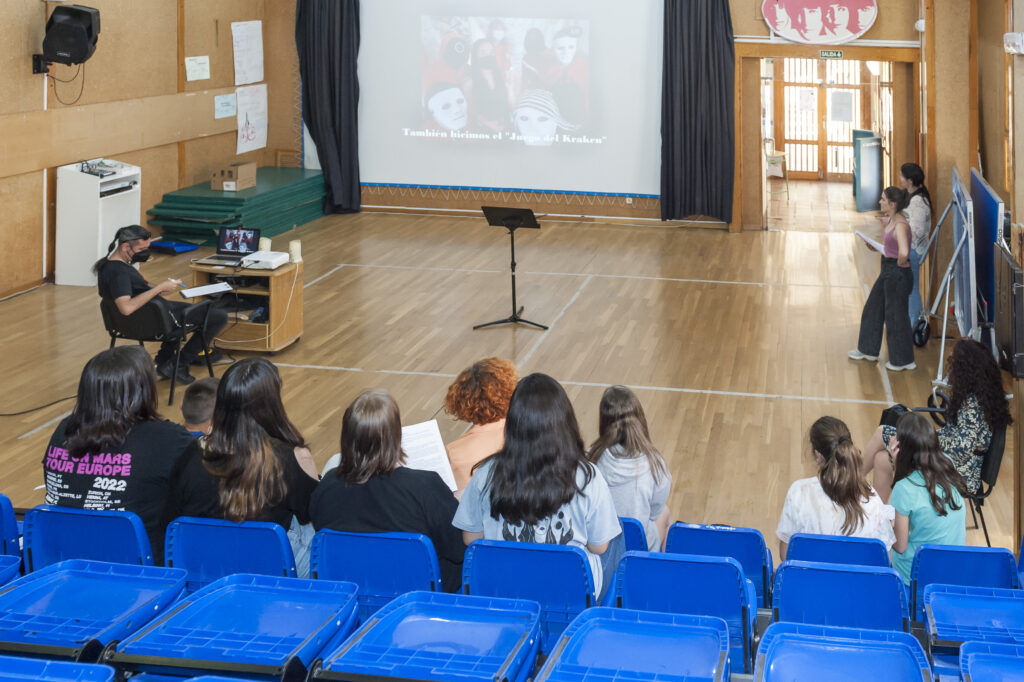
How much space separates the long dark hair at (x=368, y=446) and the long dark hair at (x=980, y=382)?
279 centimetres

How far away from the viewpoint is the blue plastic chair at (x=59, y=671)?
1899mm

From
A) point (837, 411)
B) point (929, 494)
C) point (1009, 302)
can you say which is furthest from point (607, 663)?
point (837, 411)

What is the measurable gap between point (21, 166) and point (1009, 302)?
8.62m

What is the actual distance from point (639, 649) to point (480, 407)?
2.48 meters

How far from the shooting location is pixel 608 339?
8766 millimetres

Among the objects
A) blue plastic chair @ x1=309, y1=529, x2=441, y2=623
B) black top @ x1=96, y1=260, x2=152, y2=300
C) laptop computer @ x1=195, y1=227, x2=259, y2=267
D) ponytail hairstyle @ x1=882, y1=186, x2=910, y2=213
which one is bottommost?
blue plastic chair @ x1=309, y1=529, x2=441, y2=623

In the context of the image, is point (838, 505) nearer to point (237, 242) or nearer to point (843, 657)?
point (843, 657)

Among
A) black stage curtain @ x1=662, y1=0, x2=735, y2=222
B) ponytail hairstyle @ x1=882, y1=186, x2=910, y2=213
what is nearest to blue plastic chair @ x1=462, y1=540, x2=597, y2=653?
ponytail hairstyle @ x1=882, y1=186, x2=910, y2=213

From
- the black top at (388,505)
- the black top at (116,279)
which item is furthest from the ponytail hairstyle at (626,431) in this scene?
the black top at (116,279)

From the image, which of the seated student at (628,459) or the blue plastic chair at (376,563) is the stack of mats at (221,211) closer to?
the seated student at (628,459)

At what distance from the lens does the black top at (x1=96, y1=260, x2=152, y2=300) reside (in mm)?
7047

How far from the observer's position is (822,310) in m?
9.62

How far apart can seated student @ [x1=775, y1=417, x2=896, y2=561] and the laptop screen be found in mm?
5539

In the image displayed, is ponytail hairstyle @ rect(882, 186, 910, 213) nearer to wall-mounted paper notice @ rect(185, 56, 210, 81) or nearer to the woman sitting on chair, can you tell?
the woman sitting on chair
